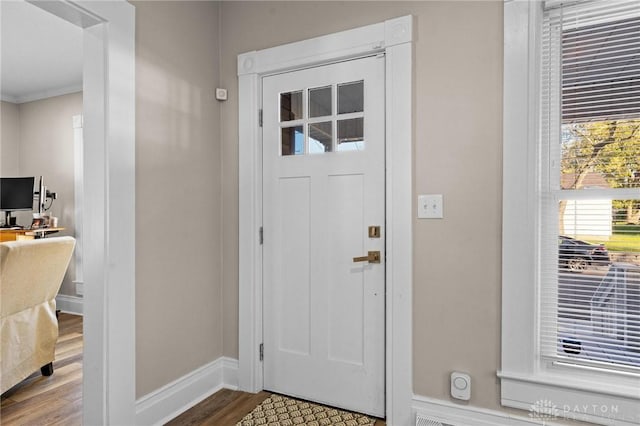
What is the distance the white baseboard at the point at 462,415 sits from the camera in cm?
179

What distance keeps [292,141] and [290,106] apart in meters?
0.21

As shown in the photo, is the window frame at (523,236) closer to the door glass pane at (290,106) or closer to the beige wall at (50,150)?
the door glass pane at (290,106)

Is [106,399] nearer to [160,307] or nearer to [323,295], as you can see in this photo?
[160,307]

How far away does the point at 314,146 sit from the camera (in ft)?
7.43

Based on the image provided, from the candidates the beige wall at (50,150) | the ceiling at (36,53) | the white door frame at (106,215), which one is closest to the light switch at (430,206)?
the white door frame at (106,215)

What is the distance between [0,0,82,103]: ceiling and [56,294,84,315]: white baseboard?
2351 millimetres

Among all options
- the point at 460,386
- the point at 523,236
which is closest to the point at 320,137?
the point at 523,236

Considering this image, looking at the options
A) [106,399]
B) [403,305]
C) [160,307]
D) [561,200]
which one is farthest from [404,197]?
[106,399]

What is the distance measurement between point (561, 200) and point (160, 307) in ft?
6.71

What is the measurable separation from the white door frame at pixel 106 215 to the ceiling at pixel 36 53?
1.50 m

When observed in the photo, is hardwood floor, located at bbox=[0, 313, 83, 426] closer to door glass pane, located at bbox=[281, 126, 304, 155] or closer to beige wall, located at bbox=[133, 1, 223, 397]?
beige wall, located at bbox=[133, 1, 223, 397]

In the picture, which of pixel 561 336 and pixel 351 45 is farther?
pixel 351 45

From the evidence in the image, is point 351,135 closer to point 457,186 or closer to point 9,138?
point 457,186

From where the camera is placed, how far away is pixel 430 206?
76.2 inches
